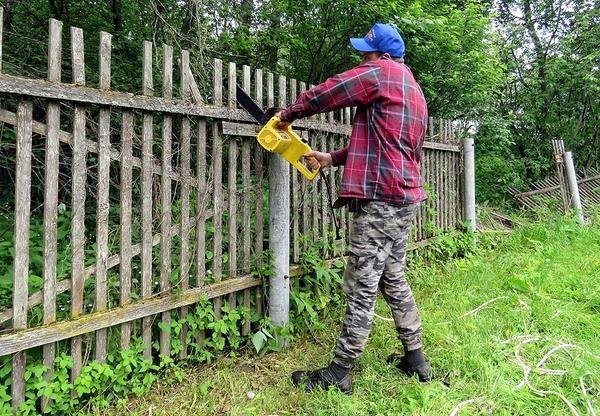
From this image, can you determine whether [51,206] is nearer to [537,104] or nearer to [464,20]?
[464,20]

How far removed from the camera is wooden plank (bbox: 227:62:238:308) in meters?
2.74

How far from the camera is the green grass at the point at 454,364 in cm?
223

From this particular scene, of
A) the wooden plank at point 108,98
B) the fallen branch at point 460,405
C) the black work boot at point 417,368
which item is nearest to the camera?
the wooden plank at point 108,98

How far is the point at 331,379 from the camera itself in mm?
2381

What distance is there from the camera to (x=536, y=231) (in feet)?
18.9

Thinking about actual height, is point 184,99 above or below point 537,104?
below

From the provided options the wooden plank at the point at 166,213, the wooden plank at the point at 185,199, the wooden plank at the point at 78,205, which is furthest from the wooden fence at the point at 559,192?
the wooden plank at the point at 78,205

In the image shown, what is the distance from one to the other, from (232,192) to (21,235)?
118 cm

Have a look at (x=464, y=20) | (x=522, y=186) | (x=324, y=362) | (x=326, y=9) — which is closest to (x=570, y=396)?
(x=324, y=362)

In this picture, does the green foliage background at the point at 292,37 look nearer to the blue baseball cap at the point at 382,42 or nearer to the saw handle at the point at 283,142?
the saw handle at the point at 283,142

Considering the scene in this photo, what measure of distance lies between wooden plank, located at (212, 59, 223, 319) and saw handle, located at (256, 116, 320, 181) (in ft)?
1.00

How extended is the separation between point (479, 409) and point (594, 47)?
425 inches

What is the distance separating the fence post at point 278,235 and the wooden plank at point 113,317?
16 centimetres

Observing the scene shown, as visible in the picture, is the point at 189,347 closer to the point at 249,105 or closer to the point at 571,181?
the point at 249,105
